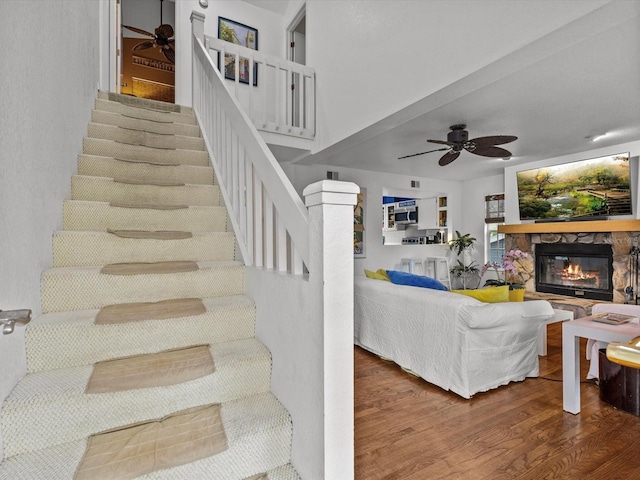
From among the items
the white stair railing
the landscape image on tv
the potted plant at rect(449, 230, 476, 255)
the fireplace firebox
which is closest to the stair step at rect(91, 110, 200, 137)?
the white stair railing

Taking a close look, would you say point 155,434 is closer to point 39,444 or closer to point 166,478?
point 166,478

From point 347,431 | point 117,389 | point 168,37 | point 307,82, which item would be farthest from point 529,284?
point 168,37

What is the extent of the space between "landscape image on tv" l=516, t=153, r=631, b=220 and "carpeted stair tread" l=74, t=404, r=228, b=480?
232 inches

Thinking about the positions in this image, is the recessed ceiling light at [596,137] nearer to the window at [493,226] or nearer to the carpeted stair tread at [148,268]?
the window at [493,226]

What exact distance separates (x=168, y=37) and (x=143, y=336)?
495 cm

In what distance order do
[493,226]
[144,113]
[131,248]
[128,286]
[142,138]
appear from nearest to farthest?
[128,286]
[131,248]
[142,138]
[144,113]
[493,226]

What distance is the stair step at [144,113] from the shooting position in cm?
295

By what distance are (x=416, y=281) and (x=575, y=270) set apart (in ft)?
13.2

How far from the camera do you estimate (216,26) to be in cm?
471

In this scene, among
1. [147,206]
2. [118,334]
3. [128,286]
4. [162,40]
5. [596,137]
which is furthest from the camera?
[162,40]

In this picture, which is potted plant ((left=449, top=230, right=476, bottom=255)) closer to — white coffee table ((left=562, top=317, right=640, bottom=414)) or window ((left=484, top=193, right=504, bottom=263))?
window ((left=484, top=193, right=504, bottom=263))

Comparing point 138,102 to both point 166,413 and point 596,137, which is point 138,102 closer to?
point 166,413

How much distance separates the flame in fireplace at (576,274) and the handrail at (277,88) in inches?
185

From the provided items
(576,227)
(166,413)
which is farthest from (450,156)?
(166,413)
